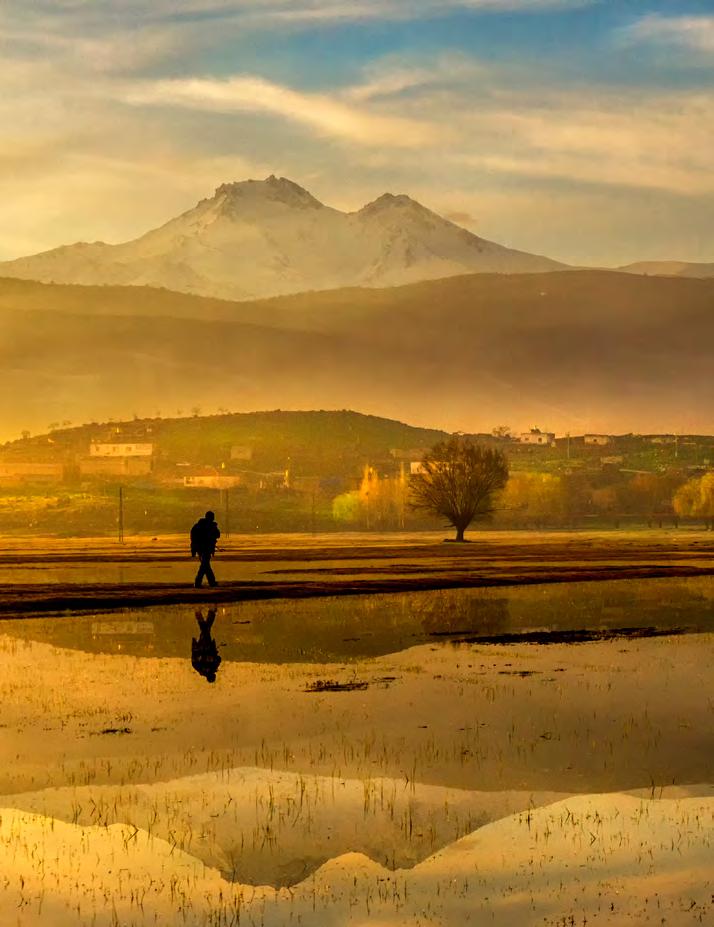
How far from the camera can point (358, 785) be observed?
22062mm

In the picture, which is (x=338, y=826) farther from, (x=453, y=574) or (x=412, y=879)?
(x=453, y=574)

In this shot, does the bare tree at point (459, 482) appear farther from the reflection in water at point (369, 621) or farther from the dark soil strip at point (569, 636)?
the dark soil strip at point (569, 636)

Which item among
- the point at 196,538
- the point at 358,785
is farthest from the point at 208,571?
the point at 358,785

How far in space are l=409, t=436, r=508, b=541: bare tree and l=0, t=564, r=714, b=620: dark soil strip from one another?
269 ft

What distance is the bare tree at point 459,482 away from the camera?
176 m

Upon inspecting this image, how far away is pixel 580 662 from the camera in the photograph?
38.1 metres

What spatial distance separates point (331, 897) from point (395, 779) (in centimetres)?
616

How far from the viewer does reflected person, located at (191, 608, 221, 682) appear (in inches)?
1442

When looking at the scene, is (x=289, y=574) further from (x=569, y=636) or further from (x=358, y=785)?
(x=358, y=785)

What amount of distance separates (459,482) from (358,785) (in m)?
155

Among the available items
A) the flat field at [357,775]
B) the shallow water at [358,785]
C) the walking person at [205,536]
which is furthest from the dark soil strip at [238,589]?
the shallow water at [358,785]

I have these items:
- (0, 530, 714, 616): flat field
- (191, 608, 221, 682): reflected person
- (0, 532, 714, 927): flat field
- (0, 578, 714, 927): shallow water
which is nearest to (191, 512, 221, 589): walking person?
(0, 530, 714, 616): flat field

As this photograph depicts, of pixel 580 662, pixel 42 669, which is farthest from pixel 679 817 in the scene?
pixel 42 669

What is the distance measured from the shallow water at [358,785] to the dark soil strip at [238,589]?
2037cm
